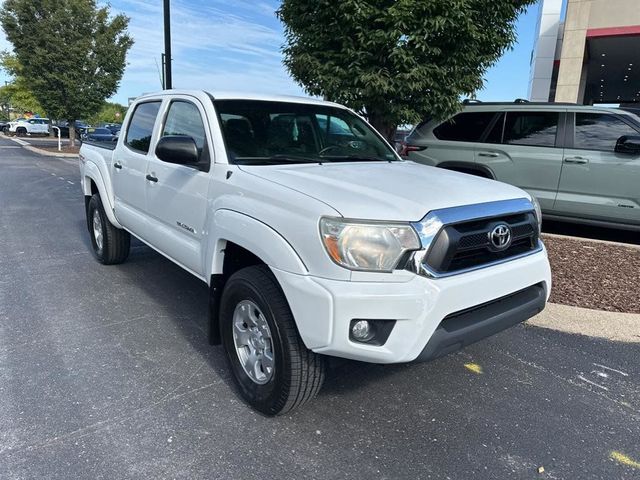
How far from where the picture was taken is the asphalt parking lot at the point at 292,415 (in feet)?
8.10

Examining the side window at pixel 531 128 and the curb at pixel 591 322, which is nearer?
the curb at pixel 591 322

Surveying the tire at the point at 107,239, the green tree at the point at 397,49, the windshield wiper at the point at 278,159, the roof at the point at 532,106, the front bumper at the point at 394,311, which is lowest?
the tire at the point at 107,239

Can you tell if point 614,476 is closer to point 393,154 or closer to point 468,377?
point 468,377

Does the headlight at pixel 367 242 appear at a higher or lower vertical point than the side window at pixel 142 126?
lower

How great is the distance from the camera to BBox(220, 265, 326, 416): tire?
2.54 metres

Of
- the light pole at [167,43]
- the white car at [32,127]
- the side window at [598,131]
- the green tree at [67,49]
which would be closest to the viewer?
the side window at [598,131]

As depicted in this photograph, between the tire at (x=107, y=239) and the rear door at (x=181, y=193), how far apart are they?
4.51ft

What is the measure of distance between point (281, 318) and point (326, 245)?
47 centimetres

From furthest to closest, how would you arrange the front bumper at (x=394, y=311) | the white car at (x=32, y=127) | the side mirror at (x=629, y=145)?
the white car at (x=32, y=127) → the side mirror at (x=629, y=145) → the front bumper at (x=394, y=311)

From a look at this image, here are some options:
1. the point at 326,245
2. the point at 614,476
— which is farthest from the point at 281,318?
the point at 614,476

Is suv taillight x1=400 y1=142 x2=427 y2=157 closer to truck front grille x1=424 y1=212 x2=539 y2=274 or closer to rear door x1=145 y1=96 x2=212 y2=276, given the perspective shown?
rear door x1=145 y1=96 x2=212 y2=276

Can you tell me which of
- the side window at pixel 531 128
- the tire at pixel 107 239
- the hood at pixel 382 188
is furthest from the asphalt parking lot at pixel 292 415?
the side window at pixel 531 128

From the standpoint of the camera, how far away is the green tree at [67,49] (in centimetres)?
2262

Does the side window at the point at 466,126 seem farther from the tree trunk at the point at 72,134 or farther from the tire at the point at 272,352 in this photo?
the tree trunk at the point at 72,134
